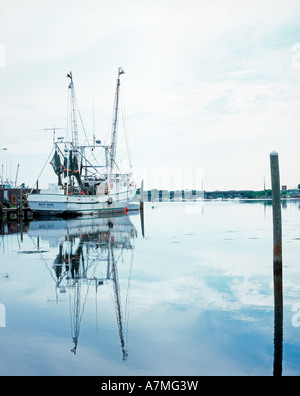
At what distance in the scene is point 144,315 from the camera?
33.8 ft

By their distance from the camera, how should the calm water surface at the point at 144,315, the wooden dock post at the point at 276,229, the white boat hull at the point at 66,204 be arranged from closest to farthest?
the calm water surface at the point at 144,315
the wooden dock post at the point at 276,229
the white boat hull at the point at 66,204

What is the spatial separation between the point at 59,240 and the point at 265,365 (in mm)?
22144

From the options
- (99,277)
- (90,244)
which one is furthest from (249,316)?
(90,244)

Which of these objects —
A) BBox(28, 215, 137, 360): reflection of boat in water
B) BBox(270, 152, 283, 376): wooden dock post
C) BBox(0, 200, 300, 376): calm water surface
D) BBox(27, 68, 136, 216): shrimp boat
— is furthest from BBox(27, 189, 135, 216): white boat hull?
BBox(270, 152, 283, 376): wooden dock post

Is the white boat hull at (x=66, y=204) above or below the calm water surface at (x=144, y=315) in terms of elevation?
above

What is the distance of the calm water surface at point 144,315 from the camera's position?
289 inches

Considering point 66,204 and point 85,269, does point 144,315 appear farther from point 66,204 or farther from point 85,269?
point 66,204

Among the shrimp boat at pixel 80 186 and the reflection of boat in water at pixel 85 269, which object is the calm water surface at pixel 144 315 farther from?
the shrimp boat at pixel 80 186

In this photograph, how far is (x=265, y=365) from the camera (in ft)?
23.9

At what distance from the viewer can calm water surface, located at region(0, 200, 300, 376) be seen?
7.35 m

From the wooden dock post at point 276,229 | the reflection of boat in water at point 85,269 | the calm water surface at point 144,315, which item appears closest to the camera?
the calm water surface at point 144,315

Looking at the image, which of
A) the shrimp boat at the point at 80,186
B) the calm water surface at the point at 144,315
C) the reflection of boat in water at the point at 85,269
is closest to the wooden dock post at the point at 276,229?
the calm water surface at the point at 144,315

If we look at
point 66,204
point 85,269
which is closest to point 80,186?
point 66,204
